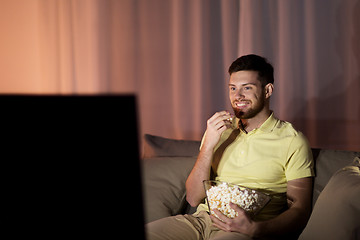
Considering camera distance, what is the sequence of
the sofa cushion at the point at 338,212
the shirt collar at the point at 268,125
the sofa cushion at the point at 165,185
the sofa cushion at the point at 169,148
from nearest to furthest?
the sofa cushion at the point at 338,212 → the shirt collar at the point at 268,125 → the sofa cushion at the point at 165,185 → the sofa cushion at the point at 169,148

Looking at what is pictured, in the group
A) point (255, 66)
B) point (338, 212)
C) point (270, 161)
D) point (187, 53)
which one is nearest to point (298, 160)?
point (270, 161)

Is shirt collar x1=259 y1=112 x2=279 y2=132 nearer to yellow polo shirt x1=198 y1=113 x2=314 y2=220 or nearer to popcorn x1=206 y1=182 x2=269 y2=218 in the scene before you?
yellow polo shirt x1=198 y1=113 x2=314 y2=220

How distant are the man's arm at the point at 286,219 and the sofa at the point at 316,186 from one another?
7 cm

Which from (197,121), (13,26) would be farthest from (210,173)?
(13,26)

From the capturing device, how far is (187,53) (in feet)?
9.80

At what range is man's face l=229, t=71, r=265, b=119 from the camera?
1843 millimetres

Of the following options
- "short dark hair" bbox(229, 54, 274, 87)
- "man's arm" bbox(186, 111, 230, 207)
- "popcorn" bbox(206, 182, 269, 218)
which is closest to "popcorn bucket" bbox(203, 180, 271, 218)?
"popcorn" bbox(206, 182, 269, 218)

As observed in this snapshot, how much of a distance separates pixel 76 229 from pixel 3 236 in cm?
7

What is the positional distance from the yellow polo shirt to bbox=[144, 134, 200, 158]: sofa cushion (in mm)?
301

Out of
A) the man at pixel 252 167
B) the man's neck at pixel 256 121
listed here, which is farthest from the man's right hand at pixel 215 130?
the man's neck at pixel 256 121

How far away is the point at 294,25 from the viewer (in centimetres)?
251

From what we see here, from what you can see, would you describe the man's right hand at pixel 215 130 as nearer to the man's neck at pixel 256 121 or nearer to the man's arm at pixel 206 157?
the man's arm at pixel 206 157

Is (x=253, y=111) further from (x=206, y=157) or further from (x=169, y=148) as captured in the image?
(x=169, y=148)

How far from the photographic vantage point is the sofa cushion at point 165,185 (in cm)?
193
